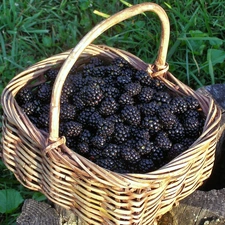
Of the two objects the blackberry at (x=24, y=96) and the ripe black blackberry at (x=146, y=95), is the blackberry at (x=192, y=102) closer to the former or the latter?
the ripe black blackberry at (x=146, y=95)

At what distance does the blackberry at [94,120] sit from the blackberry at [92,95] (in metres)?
0.05

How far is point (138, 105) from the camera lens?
64.7 inches

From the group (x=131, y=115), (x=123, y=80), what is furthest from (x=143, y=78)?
(x=131, y=115)

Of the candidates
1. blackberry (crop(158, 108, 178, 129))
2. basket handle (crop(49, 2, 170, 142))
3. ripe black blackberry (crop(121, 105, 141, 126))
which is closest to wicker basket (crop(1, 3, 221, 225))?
basket handle (crop(49, 2, 170, 142))

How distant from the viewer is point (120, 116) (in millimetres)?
1588

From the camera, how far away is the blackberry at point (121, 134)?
1534 millimetres

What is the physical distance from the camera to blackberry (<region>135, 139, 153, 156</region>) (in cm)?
150

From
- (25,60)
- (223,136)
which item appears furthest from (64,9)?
(223,136)

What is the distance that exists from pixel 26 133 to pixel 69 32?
1126 mm

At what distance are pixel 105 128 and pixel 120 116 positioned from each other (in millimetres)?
82

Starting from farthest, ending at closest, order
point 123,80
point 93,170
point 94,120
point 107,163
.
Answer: point 123,80 < point 94,120 < point 107,163 < point 93,170

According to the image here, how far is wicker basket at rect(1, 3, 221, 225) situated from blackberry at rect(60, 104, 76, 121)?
133 millimetres

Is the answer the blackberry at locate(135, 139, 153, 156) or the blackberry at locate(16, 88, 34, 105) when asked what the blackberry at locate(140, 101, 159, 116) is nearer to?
the blackberry at locate(135, 139, 153, 156)

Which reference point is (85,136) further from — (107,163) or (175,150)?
(175,150)
